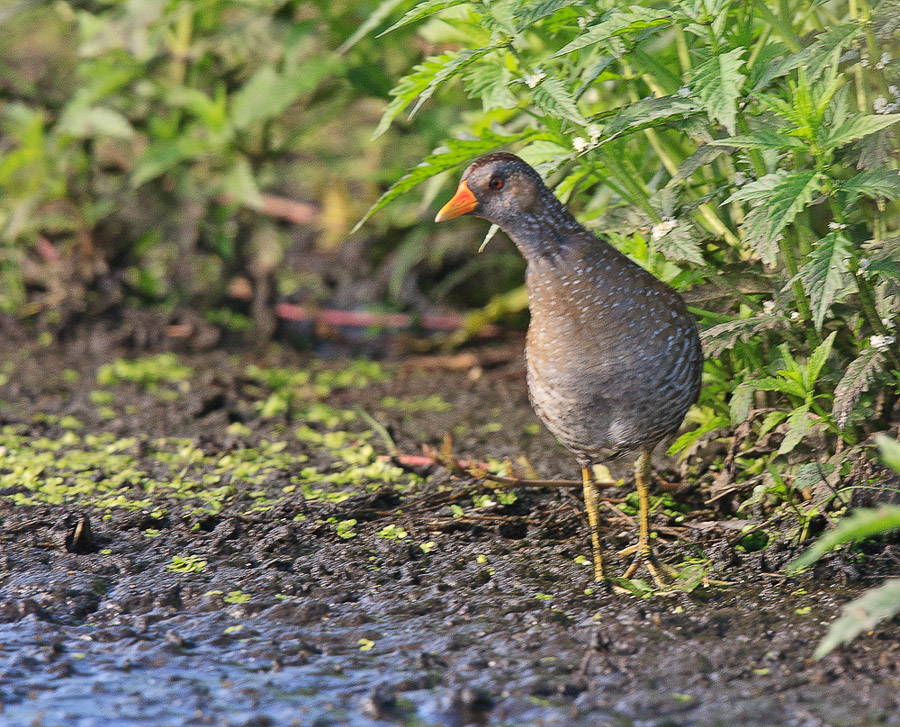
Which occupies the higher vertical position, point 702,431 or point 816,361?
point 816,361

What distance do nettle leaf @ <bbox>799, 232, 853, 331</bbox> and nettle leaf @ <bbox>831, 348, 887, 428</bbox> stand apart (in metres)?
0.30

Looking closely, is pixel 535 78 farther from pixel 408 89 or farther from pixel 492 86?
pixel 408 89

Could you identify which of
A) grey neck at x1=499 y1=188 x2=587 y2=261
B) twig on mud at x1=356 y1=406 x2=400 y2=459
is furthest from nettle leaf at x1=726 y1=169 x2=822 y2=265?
twig on mud at x1=356 y1=406 x2=400 y2=459

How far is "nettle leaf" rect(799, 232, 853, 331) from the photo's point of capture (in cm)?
268

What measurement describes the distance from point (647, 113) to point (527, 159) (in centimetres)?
58

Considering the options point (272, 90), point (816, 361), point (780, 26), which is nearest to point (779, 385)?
point (816, 361)

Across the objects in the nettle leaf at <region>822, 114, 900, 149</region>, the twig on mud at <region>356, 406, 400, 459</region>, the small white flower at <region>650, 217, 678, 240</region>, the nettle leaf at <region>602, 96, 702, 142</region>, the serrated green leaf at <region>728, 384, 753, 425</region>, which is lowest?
the twig on mud at <region>356, 406, 400, 459</region>

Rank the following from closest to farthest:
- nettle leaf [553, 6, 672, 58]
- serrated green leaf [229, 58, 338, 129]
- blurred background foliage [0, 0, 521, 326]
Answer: nettle leaf [553, 6, 672, 58], serrated green leaf [229, 58, 338, 129], blurred background foliage [0, 0, 521, 326]

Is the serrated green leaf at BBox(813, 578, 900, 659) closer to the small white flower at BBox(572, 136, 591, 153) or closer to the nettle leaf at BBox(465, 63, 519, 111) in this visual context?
the small white flower at BBox(572, 136, 591, 153)

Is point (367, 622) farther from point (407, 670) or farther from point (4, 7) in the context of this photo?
point (4, 7)

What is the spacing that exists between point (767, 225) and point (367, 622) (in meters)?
1.50

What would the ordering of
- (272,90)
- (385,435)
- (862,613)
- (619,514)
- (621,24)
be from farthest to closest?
(272,90) → (385,435) → (619,514) → (621,24) → (862,613)

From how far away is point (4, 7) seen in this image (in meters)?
5.32

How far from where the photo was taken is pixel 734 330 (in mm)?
3117
